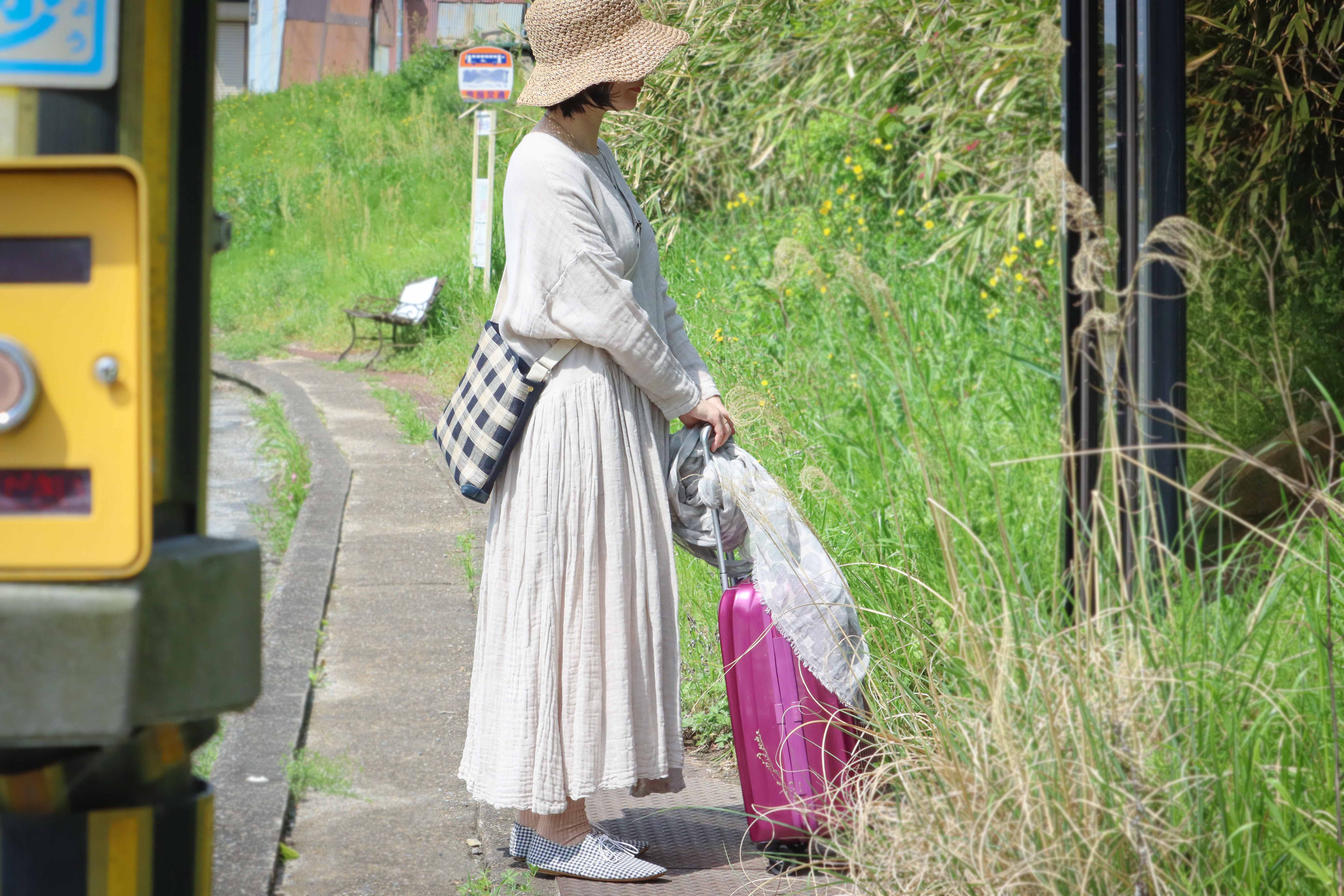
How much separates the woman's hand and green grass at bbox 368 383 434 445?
537 centimetres

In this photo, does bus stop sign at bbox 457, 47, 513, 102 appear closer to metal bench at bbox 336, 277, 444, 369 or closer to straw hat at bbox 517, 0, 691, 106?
metal bench at bbox 336, 277, 444, 369

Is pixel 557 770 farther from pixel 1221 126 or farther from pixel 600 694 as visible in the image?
pixel 1221 126

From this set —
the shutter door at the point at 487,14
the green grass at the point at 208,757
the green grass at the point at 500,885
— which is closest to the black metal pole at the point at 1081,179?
the green grass at the point at 500,885

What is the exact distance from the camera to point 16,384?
41.8 inches

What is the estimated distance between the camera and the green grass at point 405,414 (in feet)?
30.5

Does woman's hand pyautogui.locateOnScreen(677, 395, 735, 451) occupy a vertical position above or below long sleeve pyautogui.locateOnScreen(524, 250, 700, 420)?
below

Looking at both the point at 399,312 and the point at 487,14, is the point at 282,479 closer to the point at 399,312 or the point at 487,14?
the point at 399,312

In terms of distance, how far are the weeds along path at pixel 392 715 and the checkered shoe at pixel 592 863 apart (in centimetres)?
16

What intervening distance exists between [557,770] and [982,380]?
8.36ft

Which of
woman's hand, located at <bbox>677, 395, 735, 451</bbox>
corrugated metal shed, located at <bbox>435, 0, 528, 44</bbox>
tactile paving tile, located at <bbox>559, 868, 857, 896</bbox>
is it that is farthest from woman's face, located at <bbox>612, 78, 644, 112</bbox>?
corrugated metal shed, located at <bbox>435, 0, 528, 44</bbox>

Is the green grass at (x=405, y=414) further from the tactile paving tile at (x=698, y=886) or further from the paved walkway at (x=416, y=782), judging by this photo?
the tactile paving tile at (x=698, y=886)

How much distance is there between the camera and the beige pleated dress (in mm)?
2971

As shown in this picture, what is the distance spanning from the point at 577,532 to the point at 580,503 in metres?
0.06

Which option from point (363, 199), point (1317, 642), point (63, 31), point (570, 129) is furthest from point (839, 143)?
point (363, 199)
